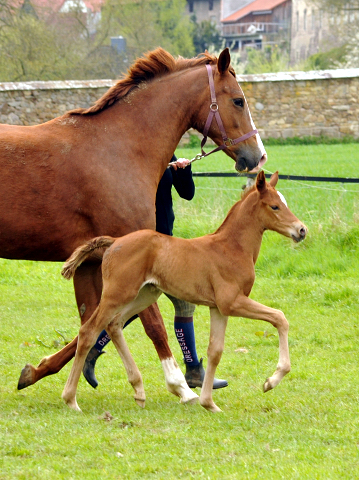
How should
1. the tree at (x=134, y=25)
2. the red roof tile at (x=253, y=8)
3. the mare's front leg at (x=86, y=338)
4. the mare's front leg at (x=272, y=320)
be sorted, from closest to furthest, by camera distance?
the mare's front leg at (x=272, y=320) < the mare's front leg at (x=86, y=338) < the tree at (x=134, y=25) < the red roof tile at (x=253, y=8)

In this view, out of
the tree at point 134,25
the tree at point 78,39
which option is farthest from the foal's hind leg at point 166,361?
the tree at point 134,25

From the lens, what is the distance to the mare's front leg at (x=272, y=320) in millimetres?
4328

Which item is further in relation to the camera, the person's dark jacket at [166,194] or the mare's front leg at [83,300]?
the person's dark jacket at [166,194]

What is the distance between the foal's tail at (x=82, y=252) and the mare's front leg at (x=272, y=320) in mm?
896

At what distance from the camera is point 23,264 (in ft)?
33.8

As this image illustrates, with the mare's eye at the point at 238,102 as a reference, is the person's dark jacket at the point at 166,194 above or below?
below

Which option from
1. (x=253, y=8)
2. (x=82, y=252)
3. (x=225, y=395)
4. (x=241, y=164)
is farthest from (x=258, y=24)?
(x=82, y=252)

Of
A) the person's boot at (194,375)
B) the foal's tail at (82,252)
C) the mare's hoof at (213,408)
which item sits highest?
the foal's tail at (82,252)

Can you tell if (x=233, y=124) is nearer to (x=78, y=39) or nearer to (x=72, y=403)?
(x=72, y=403)

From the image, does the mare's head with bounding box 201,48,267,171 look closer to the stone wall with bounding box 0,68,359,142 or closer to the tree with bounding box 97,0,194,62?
the stone wall with bounding box 0,68,359,142

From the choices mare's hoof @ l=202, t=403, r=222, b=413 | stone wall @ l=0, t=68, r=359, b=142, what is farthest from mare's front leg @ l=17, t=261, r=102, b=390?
stone wall @ l=0, t=68, r=359, b=142

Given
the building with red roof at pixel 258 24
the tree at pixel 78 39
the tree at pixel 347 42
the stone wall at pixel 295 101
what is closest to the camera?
the stone wall at pixel 295 101

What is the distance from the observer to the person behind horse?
5176 millimetres

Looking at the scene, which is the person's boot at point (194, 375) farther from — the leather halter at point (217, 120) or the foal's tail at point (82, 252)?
the leather halter at point (217, 120)
